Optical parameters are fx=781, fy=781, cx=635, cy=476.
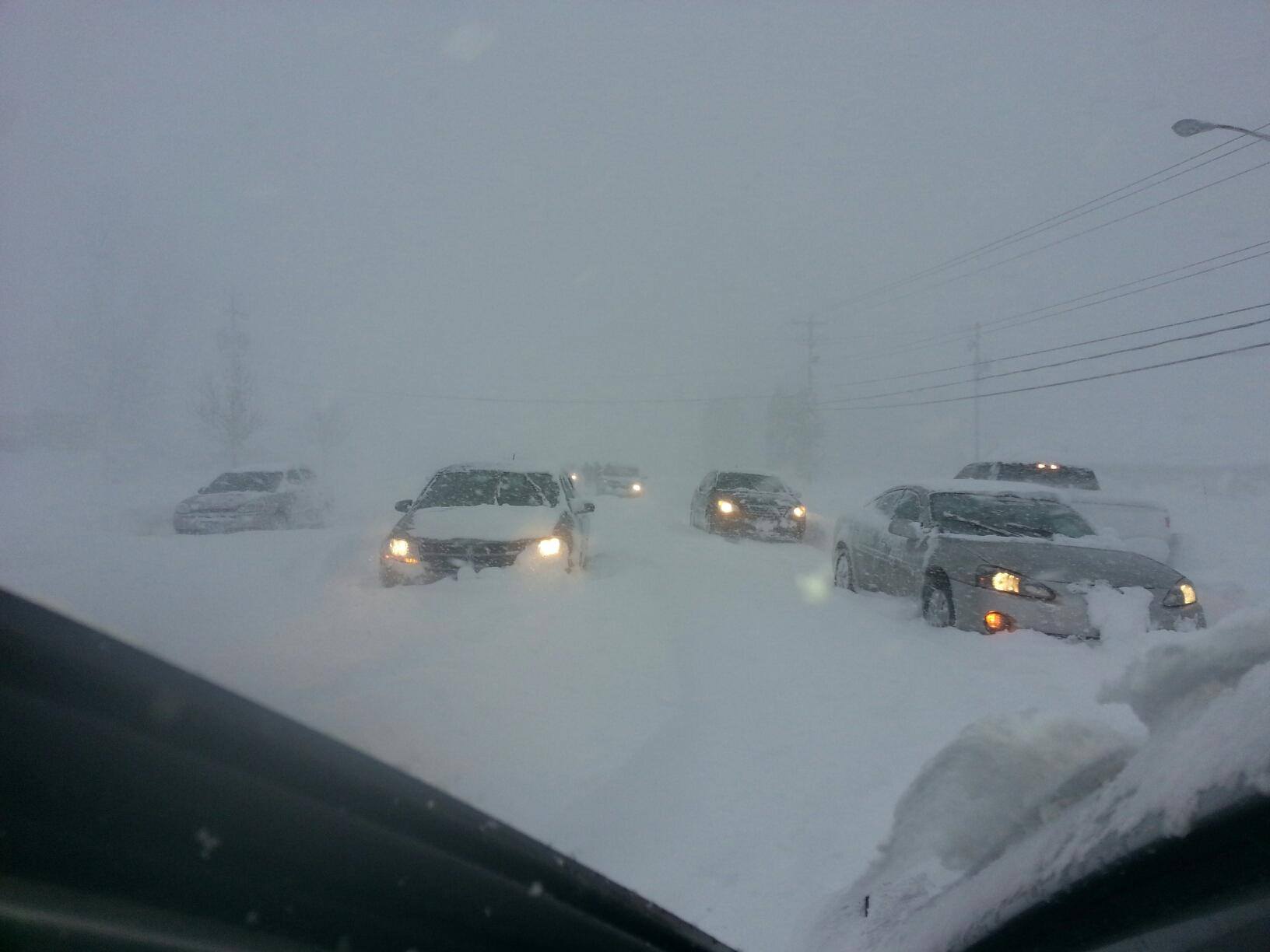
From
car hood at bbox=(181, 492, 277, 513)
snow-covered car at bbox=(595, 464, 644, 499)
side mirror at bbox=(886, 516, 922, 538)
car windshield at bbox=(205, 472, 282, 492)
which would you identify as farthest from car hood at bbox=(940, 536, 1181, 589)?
snow-covered car at bbox=(595, 464, 644, 499)

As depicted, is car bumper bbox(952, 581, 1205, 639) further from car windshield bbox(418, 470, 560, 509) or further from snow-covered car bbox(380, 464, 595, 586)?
car windshield bbox(418, 470, 560, 509)

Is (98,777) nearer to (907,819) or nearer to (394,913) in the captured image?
(394,913)

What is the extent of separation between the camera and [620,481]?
3706 cm

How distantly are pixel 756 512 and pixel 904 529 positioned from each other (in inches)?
319

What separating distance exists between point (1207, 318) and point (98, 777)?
935 inches

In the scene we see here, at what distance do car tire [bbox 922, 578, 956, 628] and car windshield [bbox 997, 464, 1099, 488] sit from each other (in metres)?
7.61

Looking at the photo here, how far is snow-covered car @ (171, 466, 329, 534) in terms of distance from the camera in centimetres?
1474

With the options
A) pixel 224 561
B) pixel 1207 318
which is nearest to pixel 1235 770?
pixel 224 561

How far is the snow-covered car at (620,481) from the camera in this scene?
37031 mm

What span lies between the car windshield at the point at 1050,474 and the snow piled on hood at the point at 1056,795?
12826 millimetres

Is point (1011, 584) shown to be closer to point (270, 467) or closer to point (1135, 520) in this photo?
point (1135, 520)

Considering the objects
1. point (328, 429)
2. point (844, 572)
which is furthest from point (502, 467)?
point (328, 429)

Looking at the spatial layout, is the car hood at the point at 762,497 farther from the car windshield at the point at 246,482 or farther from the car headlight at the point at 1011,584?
the car headlight at the point at 1011,584

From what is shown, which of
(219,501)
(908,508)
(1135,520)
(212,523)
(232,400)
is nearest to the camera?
(908,508)
